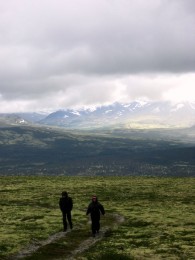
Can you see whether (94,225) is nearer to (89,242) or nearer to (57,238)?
(89,242)

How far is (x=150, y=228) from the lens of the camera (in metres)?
46.0

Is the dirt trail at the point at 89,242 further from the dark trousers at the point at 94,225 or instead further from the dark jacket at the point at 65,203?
the dark jacket at the point at 65,203

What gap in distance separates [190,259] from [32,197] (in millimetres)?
50931

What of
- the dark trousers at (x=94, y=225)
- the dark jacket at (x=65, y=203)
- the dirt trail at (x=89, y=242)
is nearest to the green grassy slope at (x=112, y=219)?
the dirt trail at (x=89, y=242)

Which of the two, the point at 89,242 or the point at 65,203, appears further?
the point at 65,203

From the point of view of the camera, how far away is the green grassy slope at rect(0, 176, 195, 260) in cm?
3469

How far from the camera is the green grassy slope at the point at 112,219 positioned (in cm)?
3469

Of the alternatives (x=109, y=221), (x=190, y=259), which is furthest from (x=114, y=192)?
(x=190, y=259)

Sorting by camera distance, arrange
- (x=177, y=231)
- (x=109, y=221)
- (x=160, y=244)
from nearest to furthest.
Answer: (x=160, y=244) < (x=177, y=231) < (x=109, y=221)

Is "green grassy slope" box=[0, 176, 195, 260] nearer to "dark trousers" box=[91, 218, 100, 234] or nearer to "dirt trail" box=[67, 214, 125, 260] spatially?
"dirt trail" box=[67, 214, 125, 260]

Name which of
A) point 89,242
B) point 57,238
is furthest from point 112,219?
point 89,242

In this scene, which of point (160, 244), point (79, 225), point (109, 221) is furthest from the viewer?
point (109, 221)

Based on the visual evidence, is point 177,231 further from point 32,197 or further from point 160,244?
point 32,197

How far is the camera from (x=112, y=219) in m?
52.8
